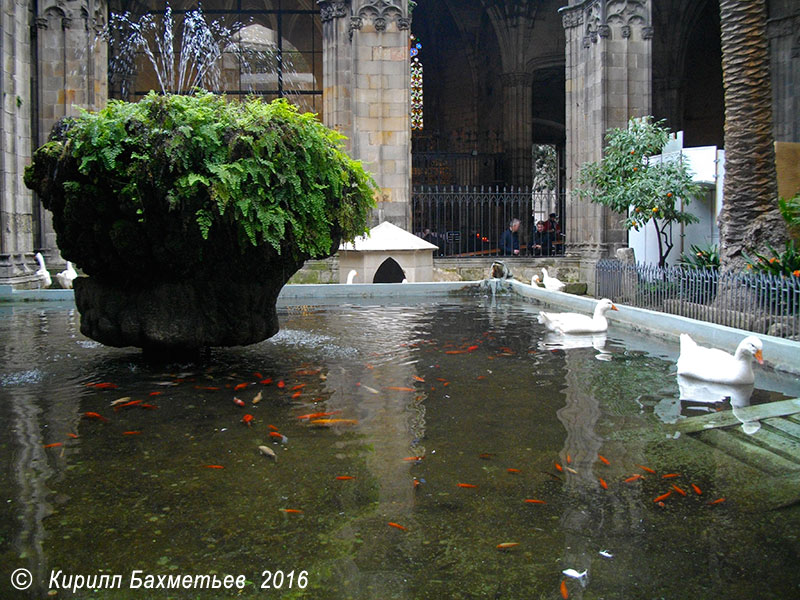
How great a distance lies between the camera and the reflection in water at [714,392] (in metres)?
5.56

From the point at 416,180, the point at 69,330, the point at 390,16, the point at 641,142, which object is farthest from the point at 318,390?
the point at 416,180

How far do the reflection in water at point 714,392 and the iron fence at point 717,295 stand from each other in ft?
7.27

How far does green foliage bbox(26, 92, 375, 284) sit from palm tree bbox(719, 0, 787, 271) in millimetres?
6316

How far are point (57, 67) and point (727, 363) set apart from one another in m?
17.1

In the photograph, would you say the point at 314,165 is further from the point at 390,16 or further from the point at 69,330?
the point at 390,16

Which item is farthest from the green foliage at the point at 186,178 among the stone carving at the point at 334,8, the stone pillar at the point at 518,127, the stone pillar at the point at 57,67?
the stone pillar at the point at 518,127

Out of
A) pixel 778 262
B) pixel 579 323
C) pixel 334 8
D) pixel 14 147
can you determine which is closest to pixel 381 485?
pixel 579 323

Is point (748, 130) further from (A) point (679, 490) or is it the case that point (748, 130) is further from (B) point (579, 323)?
(A) point (679, 490)

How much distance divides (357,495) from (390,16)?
686 inches

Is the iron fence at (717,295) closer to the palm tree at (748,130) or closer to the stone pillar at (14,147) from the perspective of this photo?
the palm tree at (748,130)

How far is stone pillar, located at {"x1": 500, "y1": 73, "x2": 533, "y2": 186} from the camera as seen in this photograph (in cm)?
2855

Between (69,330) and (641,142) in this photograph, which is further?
(641,142)

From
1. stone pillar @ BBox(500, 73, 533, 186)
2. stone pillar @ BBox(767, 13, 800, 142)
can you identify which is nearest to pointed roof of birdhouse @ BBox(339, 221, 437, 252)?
stone pillar @ BBox(767, 13, 800, 142)

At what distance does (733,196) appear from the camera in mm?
10695
